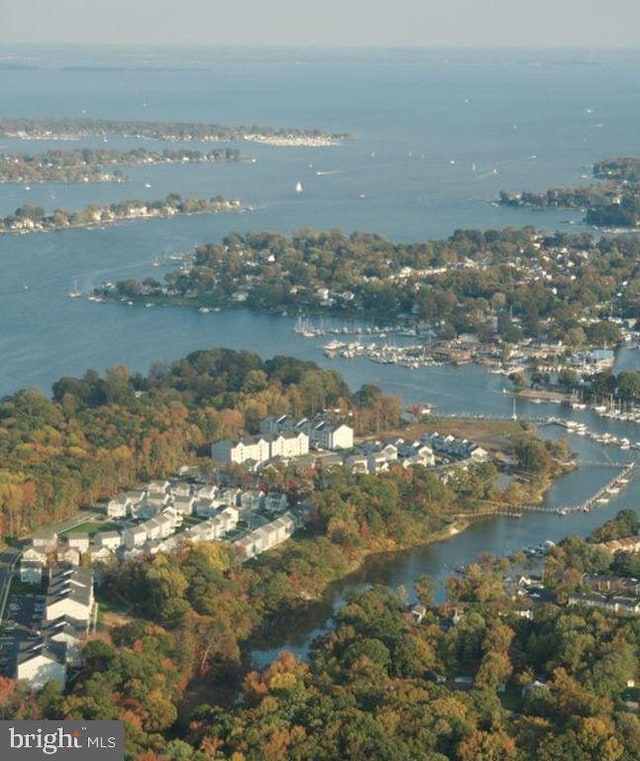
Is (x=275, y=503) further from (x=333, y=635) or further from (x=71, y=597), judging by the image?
(x=333, y=635)

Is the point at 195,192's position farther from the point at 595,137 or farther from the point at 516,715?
the point at 516,715

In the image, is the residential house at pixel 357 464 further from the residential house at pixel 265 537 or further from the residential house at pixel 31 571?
the residential house at pixel 31 571

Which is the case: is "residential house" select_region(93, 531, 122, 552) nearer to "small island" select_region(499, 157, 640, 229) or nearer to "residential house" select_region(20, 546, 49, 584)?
"residential house" select_region(20, 546, 49, 584)

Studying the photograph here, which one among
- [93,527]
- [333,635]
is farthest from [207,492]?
[333,635]

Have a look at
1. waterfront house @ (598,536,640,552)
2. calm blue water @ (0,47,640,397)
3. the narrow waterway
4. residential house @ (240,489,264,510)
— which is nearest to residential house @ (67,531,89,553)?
residential house @ (240,489,264,510)

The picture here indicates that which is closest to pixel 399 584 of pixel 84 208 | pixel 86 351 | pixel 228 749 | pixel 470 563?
pixel 470 563

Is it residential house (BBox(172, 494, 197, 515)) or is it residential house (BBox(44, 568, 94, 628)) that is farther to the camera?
residential house (BBox(172, 494, 197, 515))

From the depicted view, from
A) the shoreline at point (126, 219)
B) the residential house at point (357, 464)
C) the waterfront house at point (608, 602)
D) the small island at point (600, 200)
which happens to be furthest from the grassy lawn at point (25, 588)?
the small island at point (600, 200)
